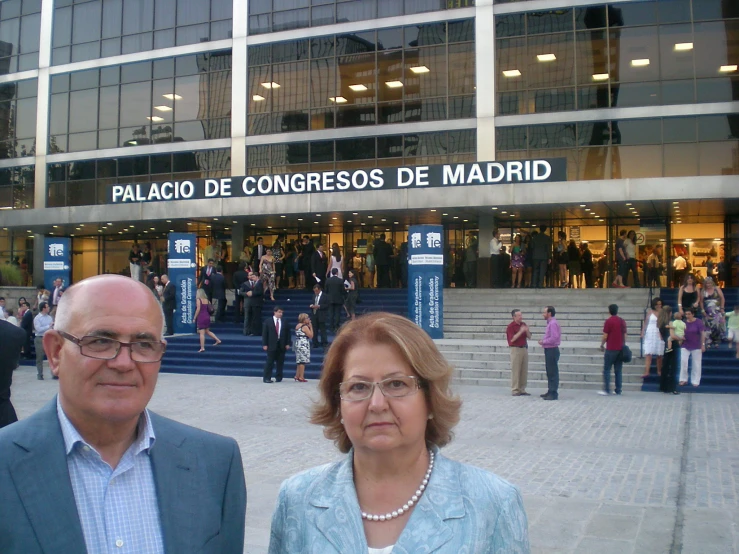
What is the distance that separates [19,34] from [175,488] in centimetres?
4337

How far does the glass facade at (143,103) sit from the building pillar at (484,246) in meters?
12.2

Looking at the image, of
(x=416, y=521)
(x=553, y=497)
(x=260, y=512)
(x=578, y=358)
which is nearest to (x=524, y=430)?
(x=553, y=497)

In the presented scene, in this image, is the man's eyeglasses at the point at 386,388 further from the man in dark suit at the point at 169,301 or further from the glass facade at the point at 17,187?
the glass facade at the point at 17,187

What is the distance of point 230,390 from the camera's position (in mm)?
17906

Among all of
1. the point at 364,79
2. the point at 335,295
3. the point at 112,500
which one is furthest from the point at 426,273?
the point at 112,500

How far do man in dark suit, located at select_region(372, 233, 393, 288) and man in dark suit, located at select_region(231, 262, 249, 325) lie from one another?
18.4ft

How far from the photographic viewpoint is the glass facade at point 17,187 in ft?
127

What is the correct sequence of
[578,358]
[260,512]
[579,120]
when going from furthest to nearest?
1. [579,120]
2. [578,358]
3. [260,512]

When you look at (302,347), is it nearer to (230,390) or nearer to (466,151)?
(230,390)

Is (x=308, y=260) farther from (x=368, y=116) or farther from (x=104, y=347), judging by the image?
(x=104, y=347)

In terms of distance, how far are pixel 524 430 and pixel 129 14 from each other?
31824 mm

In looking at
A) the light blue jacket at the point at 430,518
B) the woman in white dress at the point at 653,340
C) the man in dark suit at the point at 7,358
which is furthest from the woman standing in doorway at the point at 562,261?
the light blue jacket at the point at 430,518

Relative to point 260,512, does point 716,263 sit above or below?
above

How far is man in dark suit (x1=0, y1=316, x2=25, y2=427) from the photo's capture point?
5305 mm
